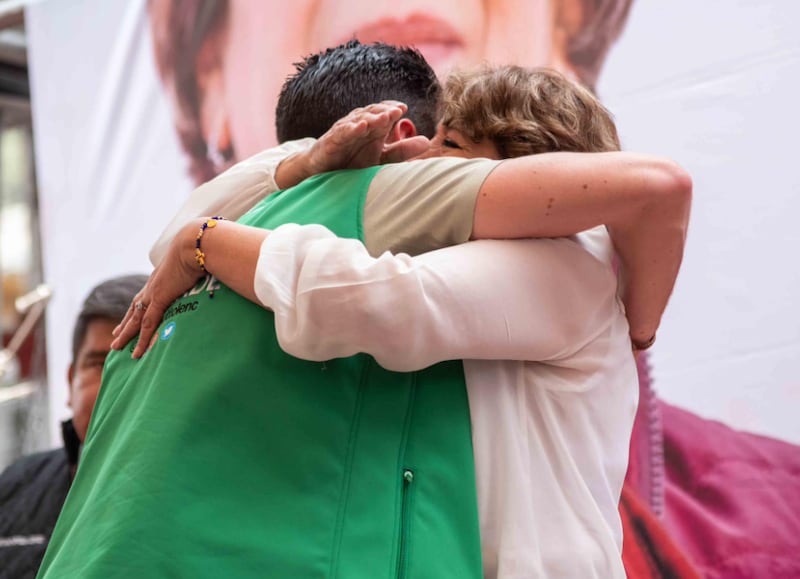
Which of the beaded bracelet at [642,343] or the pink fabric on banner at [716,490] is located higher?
the beaded bracelet at [642,343]

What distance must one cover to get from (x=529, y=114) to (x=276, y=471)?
45cm

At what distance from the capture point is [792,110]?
1.79 m

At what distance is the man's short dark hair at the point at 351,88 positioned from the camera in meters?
1.14

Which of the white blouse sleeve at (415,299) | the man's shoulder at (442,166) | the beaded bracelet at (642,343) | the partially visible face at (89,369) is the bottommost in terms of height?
the partially visible face at (89,369)

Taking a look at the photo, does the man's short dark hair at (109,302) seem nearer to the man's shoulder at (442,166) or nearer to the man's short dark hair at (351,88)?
the man's short dark hair at (351,88)

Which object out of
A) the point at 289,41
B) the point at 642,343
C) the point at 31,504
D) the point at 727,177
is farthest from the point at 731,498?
the point at 289,41

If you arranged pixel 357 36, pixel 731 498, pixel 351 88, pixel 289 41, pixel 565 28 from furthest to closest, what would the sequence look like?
pixel 289 41, pixel 357 36, pixel 565 28, pixel 731 498, pixel 351 88

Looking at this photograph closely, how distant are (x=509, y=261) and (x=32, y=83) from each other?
2.58 meters

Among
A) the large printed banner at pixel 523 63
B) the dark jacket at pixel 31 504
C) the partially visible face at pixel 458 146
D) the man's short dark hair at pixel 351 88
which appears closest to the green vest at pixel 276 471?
the partially visible face at pixel 458 146

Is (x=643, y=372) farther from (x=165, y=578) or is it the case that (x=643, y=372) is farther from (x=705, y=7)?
(x=165, y=578)

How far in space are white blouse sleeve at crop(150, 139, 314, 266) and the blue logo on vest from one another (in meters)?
0.17

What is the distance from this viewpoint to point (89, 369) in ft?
5.93

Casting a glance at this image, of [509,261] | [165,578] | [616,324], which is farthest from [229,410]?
[616,324]

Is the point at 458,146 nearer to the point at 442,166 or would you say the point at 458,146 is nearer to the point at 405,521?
the point at 442,166
